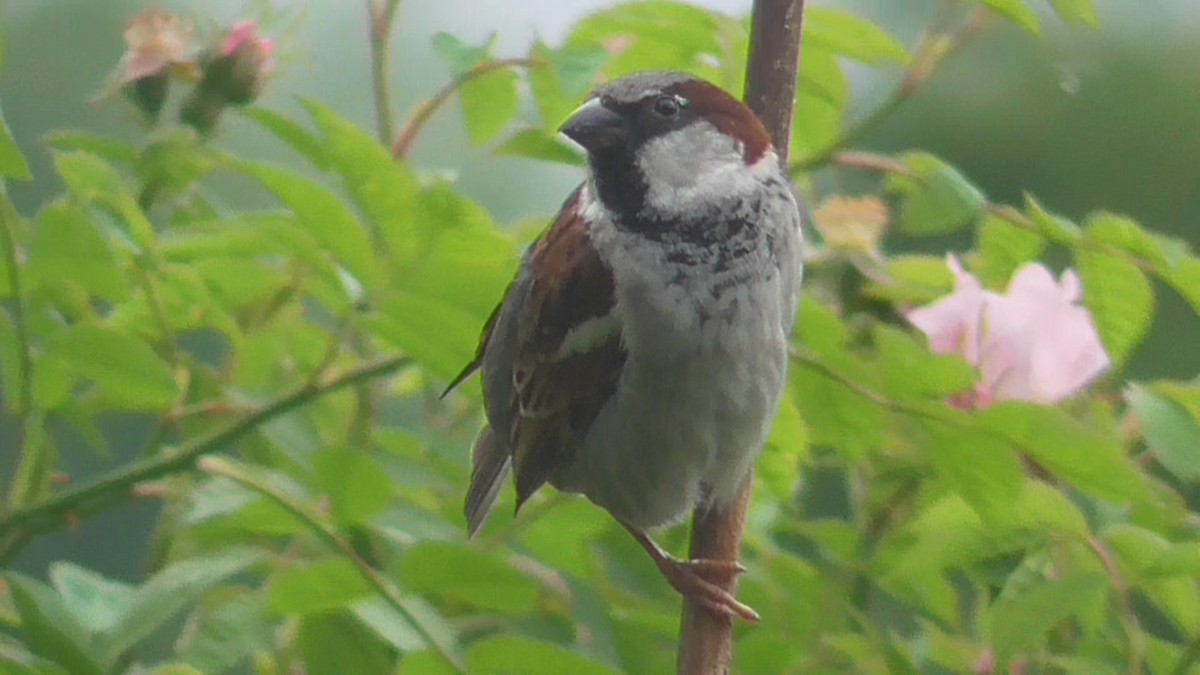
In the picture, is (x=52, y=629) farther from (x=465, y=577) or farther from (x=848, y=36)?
(x=848, y=36)

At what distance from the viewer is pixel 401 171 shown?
2.52ft

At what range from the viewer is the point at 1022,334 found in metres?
0.81

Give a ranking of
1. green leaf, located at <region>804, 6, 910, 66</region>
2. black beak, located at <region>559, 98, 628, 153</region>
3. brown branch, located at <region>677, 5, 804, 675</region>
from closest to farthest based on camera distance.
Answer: brown branch, located at <region>677, 5, 804, 675</region> → black beak, located at <region>559, 98, 628, 153</region> → green leaf, located at <region>804, 6, 910, 66</region>

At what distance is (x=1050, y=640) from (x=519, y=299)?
0.35 metres

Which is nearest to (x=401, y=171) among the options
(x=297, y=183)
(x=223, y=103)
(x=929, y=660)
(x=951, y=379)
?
(x=297, y=183)

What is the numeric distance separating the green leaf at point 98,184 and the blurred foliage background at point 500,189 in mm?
A: 35

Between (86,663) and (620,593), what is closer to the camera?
(86,663)

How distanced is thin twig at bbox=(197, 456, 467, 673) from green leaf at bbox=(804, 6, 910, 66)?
40cm

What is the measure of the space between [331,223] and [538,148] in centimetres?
→ 16

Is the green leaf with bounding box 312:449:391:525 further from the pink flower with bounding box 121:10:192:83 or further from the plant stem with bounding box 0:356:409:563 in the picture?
the pink flower with bounding box 121:10:192:83

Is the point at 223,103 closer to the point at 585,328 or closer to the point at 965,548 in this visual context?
the point at 585,328

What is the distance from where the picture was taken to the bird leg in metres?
0.72

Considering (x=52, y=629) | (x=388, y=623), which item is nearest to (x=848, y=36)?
(x=388, y=623)

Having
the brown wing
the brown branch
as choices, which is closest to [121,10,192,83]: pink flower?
the brown wing
